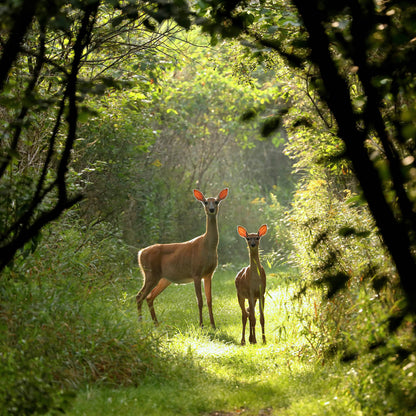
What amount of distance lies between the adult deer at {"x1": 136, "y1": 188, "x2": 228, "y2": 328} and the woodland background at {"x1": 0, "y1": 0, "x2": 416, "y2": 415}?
125 centimetres

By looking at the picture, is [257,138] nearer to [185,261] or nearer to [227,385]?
[227,385]

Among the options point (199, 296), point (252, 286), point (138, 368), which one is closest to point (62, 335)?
point (138, 368)

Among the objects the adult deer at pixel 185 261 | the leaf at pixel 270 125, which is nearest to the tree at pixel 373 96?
the leaf at pixel 270 125

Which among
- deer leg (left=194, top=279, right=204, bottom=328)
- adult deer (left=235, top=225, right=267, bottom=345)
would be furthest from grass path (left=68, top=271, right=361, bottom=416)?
deer leg (left=194, top=279, right=204, bottom=328)

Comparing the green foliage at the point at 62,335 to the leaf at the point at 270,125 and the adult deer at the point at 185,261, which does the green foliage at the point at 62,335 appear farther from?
the adult deer at the point at 185,261

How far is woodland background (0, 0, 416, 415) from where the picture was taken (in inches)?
94.5

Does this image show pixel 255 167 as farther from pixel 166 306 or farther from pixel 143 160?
pixel 166 306

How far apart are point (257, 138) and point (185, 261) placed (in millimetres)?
7324

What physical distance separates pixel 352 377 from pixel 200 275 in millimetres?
5802

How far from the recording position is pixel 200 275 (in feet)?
34.2

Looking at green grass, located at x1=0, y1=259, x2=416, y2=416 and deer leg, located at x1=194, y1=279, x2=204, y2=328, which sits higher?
deer leg, located at x1=194, y1=279, x2=204, y2=328

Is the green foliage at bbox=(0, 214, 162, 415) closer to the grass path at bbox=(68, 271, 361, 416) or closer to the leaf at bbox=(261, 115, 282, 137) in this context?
the grass path at bbox=(68, 271, 361, 416)

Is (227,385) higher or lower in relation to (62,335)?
lower

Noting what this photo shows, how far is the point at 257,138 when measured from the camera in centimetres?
340
